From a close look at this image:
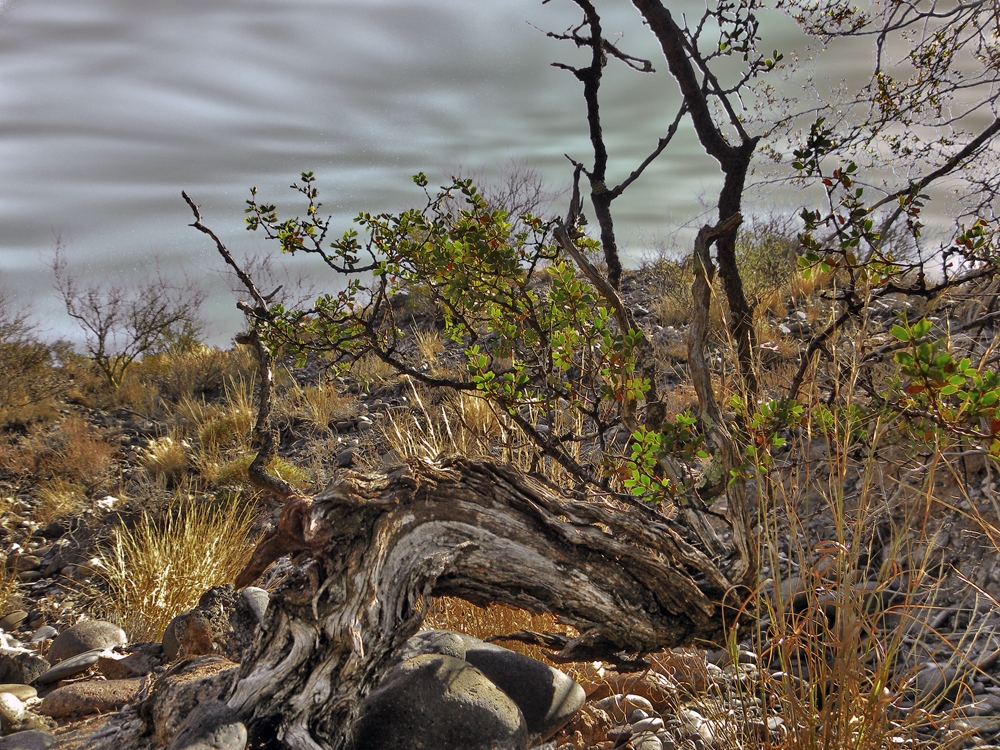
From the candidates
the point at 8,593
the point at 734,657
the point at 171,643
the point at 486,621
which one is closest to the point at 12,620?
the point at 8,593

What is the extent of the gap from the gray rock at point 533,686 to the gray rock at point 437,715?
0.89ft

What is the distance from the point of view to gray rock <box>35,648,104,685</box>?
374 cm

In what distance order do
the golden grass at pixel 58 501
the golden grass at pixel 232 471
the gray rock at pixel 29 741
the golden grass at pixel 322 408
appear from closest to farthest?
the gray rock at pixel 29 741 < the golden grass at pixel 58 501 < the golden grass at pixel 232 471 < the golden grass at pixel 322 408

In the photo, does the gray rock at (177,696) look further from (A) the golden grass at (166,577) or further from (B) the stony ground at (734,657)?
(A) the golden grass at (166,577)

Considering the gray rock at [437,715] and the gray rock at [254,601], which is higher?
the gray rock at [254,601]

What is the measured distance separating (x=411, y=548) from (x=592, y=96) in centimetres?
293

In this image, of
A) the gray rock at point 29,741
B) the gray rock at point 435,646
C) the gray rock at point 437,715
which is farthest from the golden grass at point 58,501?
the gray rock at point 437,715

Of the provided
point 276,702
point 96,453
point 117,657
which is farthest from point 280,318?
point 96,453

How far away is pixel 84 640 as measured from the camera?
4.09 metres

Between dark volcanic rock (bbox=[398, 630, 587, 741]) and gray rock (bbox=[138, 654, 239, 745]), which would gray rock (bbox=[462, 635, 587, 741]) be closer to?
dark volcanic rock (bbox=[398, 630, 587, 741])

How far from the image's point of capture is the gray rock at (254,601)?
266 centimetres

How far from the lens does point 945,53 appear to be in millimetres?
4520

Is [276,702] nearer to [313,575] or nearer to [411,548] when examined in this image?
[313,575]

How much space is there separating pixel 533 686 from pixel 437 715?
1.95 feet
